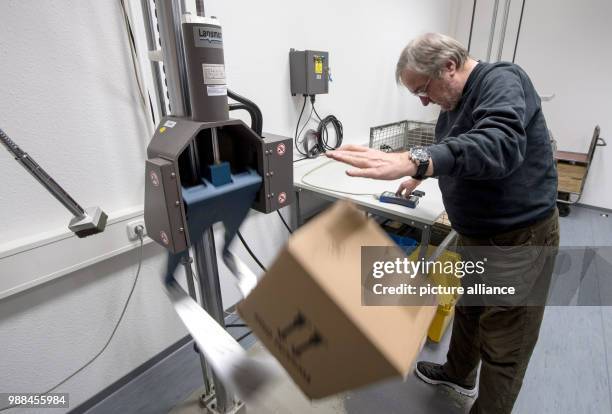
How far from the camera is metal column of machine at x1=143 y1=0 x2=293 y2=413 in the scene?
708mm

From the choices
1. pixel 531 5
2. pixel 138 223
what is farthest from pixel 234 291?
pixel 531 5

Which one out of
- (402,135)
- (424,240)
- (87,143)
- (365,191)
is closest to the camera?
(87,143)

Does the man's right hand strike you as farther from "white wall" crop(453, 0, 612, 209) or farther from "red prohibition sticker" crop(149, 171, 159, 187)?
"white wall" crop(453, 0, 612, 209)

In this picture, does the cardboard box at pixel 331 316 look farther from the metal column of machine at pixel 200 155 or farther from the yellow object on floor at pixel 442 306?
the yellow object on floor at pixel 442 306

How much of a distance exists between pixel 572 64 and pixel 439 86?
3.09 m

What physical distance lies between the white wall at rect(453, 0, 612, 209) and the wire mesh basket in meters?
1.51

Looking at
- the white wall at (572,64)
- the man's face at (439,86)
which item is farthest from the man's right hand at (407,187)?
the white wall at (572,64)

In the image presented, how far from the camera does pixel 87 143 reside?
115 centimetres

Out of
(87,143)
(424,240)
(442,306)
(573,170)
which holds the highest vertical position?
(87,143)

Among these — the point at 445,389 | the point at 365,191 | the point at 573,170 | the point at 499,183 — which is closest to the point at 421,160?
the point at 499,183

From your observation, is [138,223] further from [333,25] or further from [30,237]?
[333,25]

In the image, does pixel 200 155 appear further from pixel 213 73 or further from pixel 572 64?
pixel 572 64


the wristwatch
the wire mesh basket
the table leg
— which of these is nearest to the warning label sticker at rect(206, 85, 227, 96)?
A: the wristwatch

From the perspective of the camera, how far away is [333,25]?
2008 mm
